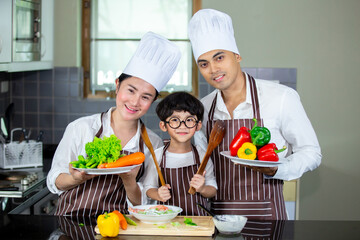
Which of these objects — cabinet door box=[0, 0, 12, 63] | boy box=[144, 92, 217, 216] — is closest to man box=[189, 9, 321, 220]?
boy box=[144, 92, 217, 216]

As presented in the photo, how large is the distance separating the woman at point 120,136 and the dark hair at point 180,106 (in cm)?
7

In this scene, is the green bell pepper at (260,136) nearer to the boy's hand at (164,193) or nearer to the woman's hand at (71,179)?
the boy's hand at (164,193)

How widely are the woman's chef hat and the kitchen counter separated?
0.66 m

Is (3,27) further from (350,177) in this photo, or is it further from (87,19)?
(350,177)

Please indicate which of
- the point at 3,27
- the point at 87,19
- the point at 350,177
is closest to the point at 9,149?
the point at 3,27

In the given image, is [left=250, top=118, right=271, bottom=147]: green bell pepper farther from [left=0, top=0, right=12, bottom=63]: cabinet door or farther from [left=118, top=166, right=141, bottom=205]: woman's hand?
[left=0, top=0, right=12, bottom=63]: cabinet door

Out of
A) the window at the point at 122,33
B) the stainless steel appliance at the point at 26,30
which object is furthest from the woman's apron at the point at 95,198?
the window at the point at 122,33

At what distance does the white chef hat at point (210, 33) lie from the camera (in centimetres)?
240

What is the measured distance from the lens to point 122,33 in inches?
174

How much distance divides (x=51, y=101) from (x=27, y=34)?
866mm

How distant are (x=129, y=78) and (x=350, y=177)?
2.64 metres

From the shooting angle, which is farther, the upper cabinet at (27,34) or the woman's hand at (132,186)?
the upper cabinet at (27,34)

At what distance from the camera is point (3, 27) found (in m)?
3.12

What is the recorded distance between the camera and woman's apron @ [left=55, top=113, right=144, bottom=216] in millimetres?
2295
